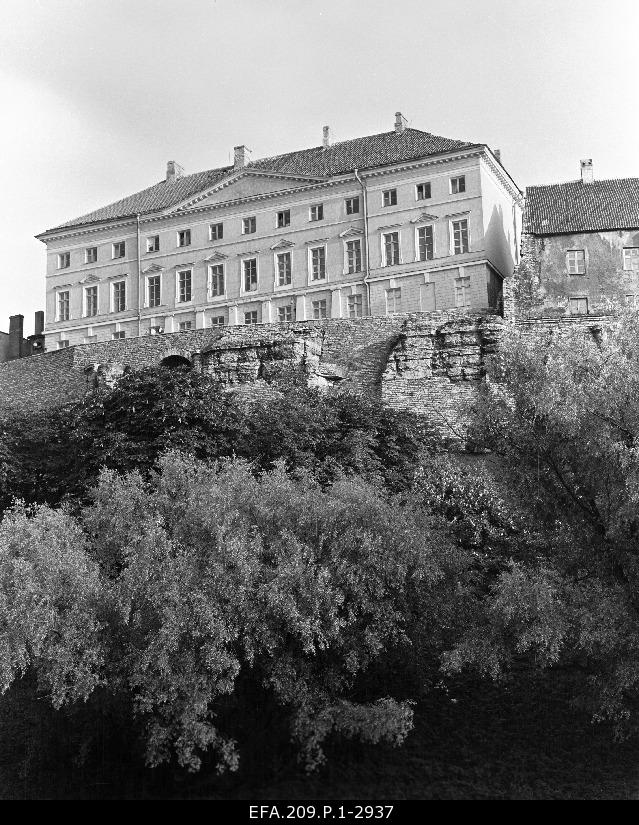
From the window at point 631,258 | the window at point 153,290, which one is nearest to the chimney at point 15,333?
the window at point 153,290

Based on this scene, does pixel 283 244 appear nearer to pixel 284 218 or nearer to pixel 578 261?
pixel 284 218

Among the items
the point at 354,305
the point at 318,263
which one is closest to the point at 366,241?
the point at 318,263

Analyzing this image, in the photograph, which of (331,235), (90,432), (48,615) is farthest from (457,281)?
(48,615)

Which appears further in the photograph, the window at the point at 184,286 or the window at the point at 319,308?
the window at the point at 184,286

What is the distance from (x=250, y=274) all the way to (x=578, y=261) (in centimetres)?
1690

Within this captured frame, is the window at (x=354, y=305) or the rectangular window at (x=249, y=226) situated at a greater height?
the rectangular window at (x=249, y=226)

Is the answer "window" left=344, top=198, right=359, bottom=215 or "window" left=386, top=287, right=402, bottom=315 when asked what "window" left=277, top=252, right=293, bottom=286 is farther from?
"window" left=386, top=287, right=402, bottom=315

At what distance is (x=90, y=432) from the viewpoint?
3697 centimetres

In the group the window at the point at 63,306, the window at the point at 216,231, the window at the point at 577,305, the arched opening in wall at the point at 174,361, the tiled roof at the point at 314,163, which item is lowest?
the arched opening in wall at the point at 174,361

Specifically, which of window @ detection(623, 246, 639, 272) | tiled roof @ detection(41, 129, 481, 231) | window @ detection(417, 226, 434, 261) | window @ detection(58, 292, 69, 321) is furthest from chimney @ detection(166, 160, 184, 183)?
window @ detection(623, 246, 639, 272)

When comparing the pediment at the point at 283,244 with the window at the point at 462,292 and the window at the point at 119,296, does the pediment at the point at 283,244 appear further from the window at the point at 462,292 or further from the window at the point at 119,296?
the window at the point at 462,292

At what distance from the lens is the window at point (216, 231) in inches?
2232

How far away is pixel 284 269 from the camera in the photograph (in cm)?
5412

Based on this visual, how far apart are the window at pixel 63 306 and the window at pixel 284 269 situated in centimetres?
1307
